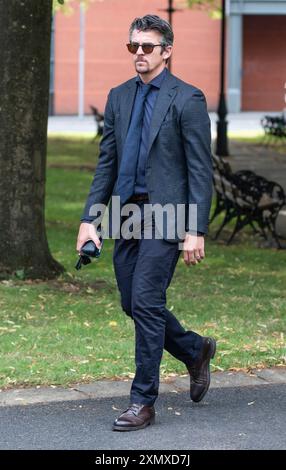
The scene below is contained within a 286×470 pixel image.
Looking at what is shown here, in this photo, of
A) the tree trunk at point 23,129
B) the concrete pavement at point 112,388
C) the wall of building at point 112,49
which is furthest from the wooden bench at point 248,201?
the wall of building at point 112,49

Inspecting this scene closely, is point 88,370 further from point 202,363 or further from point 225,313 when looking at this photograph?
point 225,313

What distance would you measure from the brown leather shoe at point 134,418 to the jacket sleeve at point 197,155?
977mm

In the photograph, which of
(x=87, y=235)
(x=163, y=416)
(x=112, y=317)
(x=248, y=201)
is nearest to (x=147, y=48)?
(x=87, y=235)

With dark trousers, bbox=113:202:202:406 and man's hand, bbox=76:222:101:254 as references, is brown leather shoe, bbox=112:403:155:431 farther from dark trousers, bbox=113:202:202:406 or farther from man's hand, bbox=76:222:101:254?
man's hand, bbox=76:222:101:254

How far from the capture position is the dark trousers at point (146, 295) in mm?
5613

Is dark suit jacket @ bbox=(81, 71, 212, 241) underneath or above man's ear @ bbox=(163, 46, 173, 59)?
underneath

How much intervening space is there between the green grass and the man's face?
2.04 m

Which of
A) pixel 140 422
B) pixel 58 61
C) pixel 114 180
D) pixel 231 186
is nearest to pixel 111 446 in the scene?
pixel 140 422

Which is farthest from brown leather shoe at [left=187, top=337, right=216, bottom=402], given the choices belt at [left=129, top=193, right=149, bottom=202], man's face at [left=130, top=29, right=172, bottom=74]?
man's face at [left=130, top=29, right=172, bottom=74]

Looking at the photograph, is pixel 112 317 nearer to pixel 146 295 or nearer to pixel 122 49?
pixel 146 295

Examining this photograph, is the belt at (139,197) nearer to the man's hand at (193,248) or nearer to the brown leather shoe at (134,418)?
the man's hand at (193,248)

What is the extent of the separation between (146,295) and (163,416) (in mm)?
751

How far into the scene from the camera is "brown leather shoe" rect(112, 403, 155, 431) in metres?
5.61

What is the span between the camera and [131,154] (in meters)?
5.66
